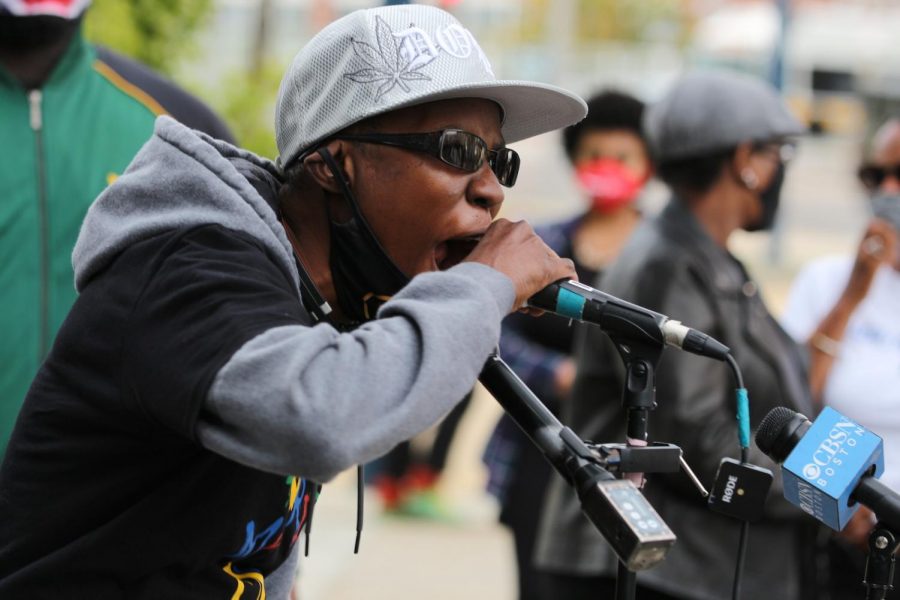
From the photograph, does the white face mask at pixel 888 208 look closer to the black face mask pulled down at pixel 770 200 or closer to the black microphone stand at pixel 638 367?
the black face mask pulled down at pixel 770 200

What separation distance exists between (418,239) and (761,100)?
7.06 feet

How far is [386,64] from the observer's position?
1.99 metres

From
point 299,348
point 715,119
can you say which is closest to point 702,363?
point 715,119

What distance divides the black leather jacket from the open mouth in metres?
1.41

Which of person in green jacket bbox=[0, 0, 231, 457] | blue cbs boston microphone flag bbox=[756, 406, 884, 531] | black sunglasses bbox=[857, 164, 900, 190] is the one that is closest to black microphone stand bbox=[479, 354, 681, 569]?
blue cbs boston microphone flag bbox=[756, 406, 884, 531]

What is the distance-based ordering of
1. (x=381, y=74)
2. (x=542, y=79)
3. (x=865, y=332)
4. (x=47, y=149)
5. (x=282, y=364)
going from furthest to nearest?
(x=542, y=79) → (x=865, y=332) → (x=47, y=149) → (x=381, y=74) → (x=282, y=364)

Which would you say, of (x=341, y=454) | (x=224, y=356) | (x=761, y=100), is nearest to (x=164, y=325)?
(x=224, y=356)

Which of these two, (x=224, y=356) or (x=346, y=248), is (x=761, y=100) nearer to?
(x=346, y=248)

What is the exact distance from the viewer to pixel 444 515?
6.77 meters

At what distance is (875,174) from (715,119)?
99 centimetres

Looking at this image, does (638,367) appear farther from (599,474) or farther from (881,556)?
(881,556)

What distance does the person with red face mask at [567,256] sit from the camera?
444 cm

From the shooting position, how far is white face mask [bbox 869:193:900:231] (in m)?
4.09

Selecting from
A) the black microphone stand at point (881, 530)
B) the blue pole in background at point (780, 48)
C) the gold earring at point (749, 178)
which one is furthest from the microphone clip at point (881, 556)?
the blue pole in background at point (780, 48)
